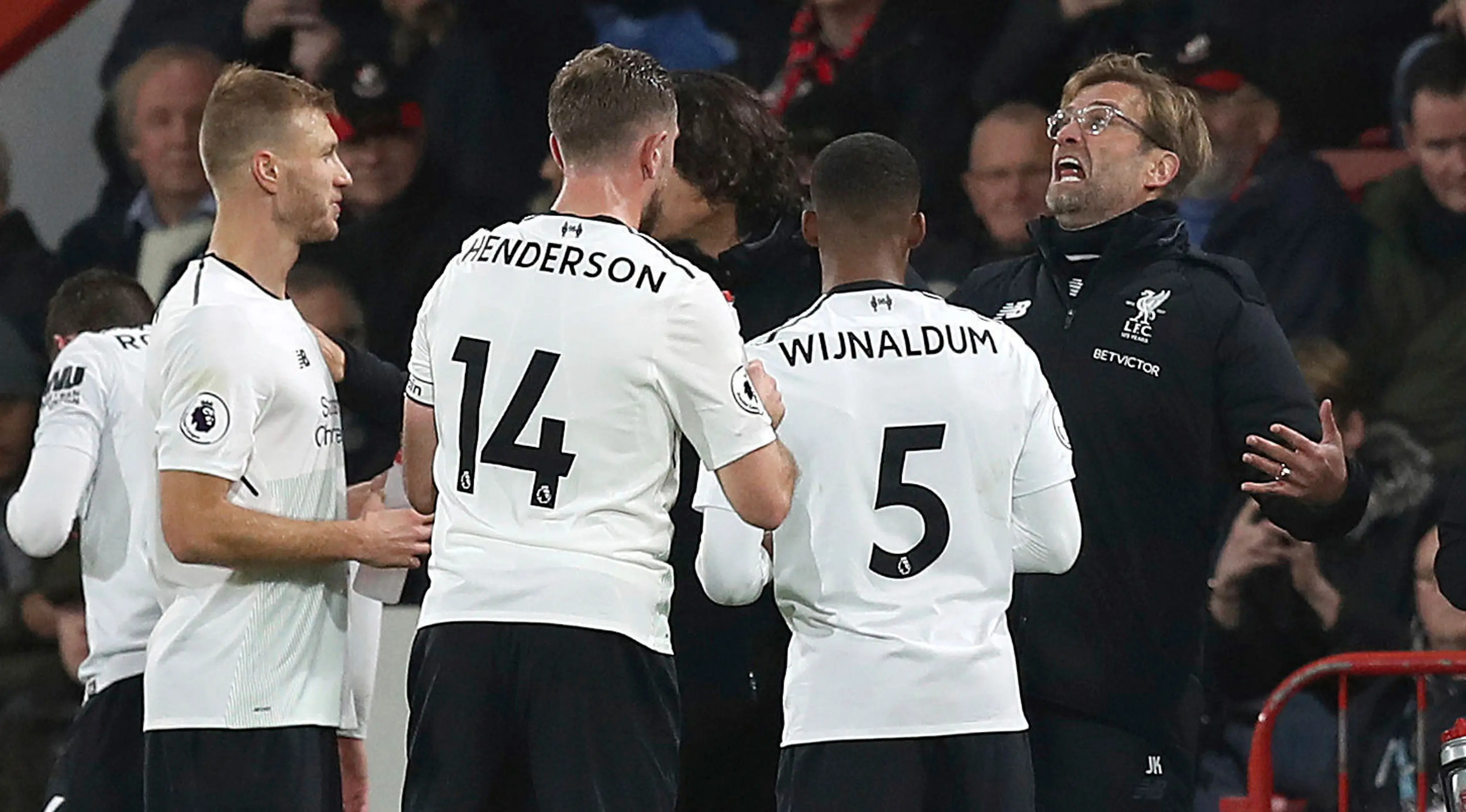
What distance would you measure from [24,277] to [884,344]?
5.71 meters

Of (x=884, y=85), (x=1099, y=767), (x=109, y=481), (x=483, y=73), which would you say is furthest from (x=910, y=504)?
(x=483, y=73)

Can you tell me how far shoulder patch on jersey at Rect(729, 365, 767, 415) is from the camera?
3074 millimetres

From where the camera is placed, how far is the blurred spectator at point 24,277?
7953 mm

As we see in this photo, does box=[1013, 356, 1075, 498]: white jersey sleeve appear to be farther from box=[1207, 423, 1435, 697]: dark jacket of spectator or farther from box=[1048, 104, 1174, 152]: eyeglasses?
box=[1207, 423, 1435, 697]: dark jacket of spectator

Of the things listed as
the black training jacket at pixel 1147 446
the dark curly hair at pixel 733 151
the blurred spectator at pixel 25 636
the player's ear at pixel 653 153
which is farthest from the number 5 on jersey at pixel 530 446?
the blurred spectator at pixel 25 636

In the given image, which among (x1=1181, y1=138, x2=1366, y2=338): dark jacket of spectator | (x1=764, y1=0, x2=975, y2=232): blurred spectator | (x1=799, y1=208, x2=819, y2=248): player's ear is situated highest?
(x1=764, y1=0, x2=975, y2=232): blurred spectator

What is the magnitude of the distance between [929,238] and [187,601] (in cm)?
376

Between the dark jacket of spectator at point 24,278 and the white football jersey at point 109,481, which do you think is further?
the dark jacket of spectator at point 24,278

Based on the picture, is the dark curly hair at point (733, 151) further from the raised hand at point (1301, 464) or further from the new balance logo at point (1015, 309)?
the raised hand at point (1301, 464)

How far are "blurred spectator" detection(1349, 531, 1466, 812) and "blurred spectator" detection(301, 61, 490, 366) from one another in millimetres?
3629

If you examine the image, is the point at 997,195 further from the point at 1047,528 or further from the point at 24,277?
the point at 24,277

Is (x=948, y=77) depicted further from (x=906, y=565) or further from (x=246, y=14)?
(x=906, y=565)

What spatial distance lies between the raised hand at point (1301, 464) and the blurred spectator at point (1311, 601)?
2255mm

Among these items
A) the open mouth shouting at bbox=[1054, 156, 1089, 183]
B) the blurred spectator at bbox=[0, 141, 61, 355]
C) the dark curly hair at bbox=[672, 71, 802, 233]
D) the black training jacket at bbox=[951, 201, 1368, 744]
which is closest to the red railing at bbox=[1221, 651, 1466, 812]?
the black training jacket at bbox=[951, 201, 1368, 744]
